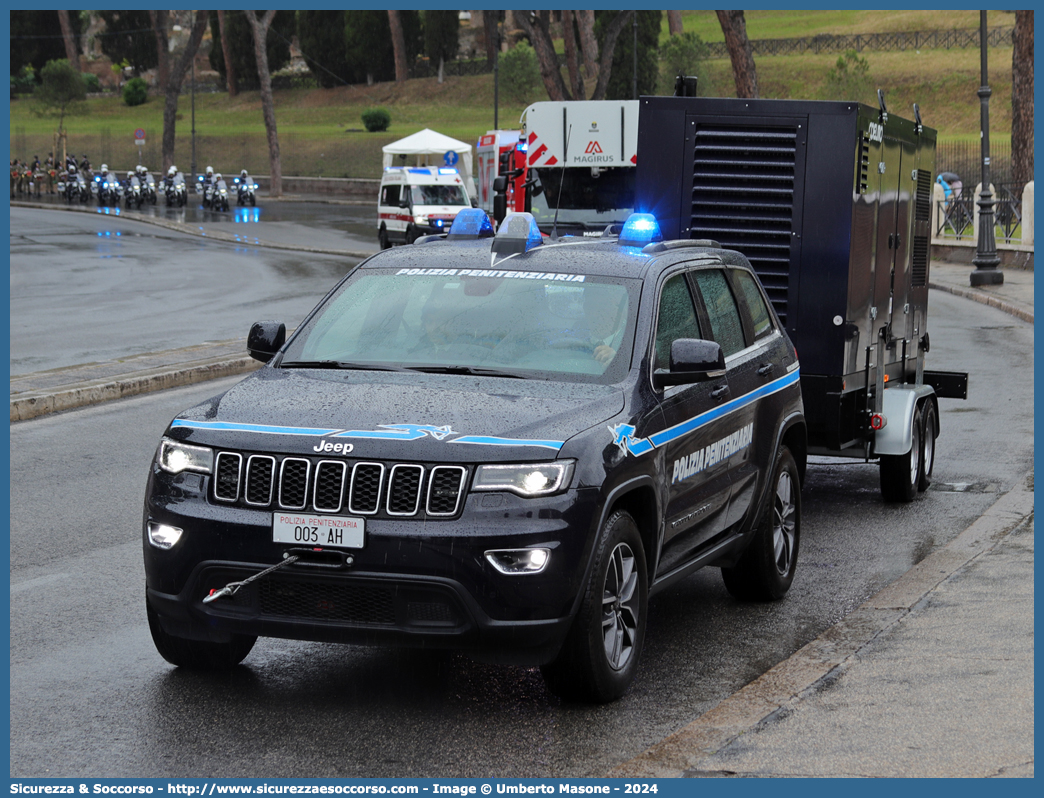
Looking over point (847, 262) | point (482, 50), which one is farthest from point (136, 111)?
point (847, 262)

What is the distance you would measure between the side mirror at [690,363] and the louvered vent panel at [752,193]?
379 cm

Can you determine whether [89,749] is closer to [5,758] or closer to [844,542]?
[5,758]

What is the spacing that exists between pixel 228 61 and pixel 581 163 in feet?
347

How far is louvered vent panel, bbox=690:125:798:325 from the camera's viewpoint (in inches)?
380

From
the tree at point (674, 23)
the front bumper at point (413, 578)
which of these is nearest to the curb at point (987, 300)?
the front bumper at point (413, 578)

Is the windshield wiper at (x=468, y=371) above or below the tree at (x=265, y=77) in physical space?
below

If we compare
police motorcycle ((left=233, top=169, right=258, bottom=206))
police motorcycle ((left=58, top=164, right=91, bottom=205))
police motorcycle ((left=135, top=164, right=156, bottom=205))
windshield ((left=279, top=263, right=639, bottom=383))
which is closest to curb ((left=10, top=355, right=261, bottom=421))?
windshield ((left=279, top=263, right=639, bottom=383))

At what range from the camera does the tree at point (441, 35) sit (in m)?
110

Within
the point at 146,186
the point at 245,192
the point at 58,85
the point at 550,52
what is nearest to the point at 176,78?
the point at 146,186

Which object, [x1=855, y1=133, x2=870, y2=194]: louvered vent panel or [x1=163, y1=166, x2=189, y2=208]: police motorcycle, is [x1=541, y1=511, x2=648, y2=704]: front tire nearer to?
[x1=855, y1=133, x2=870, y2=194]: louvered vent panel

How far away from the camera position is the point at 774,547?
7277mm

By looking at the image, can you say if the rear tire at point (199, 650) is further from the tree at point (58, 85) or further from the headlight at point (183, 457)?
the tree at point (58, 85)

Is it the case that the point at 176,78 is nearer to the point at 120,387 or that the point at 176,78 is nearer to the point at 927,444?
the point at 120,387

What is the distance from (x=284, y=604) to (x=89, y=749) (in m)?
0.81
